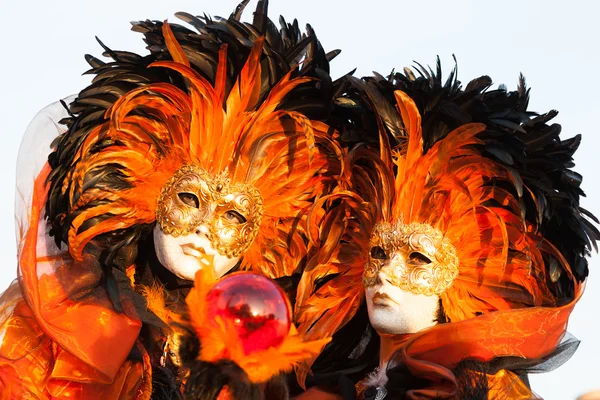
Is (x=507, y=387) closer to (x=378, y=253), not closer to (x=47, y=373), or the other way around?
(x=378, y=253)

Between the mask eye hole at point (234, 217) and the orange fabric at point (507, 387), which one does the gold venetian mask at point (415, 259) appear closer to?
the orange fabric at point (507, 387)

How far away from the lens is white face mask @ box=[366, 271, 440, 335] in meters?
4.96

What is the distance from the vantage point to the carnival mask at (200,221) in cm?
516

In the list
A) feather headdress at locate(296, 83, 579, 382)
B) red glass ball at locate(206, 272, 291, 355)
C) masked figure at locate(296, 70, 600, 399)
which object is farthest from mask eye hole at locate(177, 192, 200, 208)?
red glass ball at locate(206, 272, 291, 355)

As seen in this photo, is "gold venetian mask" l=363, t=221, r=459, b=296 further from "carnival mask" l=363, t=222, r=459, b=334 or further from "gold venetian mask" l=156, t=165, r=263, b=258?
"gold venetian mask" l=156, t=165, r=263, b=258

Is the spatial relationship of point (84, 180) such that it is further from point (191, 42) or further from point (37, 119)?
point (191, 42)

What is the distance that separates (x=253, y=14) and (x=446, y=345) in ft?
6.30

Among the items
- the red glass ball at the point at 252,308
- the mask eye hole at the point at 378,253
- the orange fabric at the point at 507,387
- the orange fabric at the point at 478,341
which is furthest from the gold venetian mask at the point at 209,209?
the red glass ball at the point at 252,308

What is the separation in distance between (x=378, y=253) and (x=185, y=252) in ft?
2.90

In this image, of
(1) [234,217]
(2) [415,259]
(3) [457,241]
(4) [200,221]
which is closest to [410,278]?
(2) [415,259]

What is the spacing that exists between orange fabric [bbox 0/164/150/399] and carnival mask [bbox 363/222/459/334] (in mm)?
1105

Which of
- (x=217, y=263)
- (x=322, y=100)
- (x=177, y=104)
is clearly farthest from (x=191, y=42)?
(x=217, y=263)

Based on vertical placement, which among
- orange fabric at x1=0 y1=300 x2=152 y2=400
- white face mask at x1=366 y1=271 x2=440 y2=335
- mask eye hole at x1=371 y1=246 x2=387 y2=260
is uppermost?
mask eye hole at x1=371 y1=246 x2=387 y2=260

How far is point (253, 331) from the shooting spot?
3.48 m
